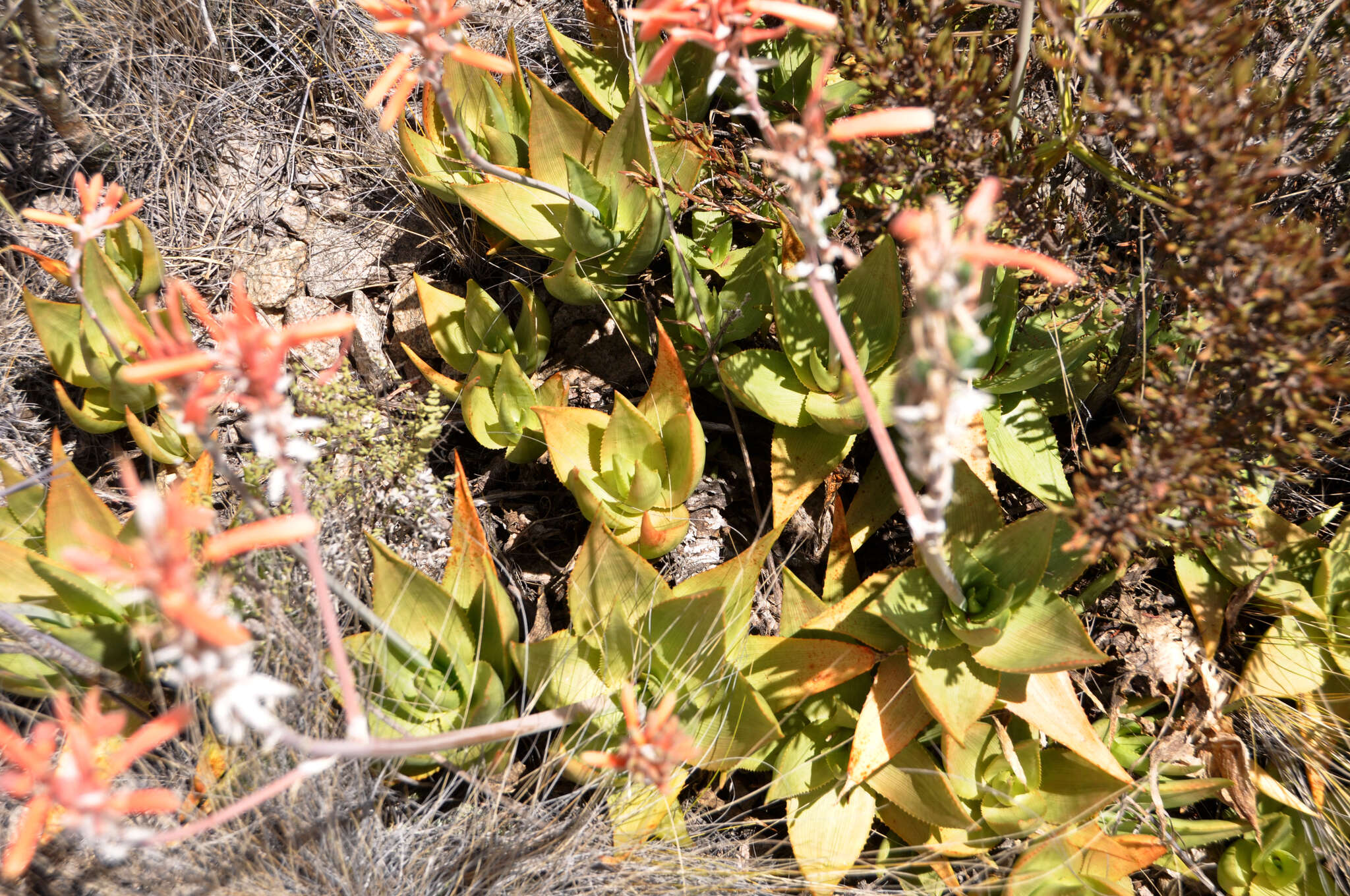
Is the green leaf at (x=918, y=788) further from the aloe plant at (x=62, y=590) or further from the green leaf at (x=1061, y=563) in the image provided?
the aloe plant at (x=62, y=590)

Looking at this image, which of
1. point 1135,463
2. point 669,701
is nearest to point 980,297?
point 1135,463

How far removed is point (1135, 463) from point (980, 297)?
1.82 feet

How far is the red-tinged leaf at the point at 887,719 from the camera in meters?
1.93

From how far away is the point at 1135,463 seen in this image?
63.7 inches

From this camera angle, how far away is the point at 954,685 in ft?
6.23

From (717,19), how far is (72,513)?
190 cm

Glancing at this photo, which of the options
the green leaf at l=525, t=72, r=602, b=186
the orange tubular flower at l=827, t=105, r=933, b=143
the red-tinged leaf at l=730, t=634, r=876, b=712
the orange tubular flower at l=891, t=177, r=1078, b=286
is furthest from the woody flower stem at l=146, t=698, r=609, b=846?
the green leaf at l=525, t=72, r=602, b=186

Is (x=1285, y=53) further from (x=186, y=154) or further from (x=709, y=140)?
(x=186, y=154)

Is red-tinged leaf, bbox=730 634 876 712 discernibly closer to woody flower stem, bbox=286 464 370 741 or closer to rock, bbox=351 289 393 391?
woody flower stem, bbox=286 464 370 741

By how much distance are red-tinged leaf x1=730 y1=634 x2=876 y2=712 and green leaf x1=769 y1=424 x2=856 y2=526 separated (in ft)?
1.14

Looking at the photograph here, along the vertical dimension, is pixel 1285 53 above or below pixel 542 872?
above

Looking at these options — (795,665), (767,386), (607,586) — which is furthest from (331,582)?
(767,386)

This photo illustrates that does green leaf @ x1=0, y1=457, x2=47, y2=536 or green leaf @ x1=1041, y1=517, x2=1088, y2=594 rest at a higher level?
green leaf @ x1=1041, y1=517, x2=1088, y2=594

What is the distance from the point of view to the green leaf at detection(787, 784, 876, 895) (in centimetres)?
195
